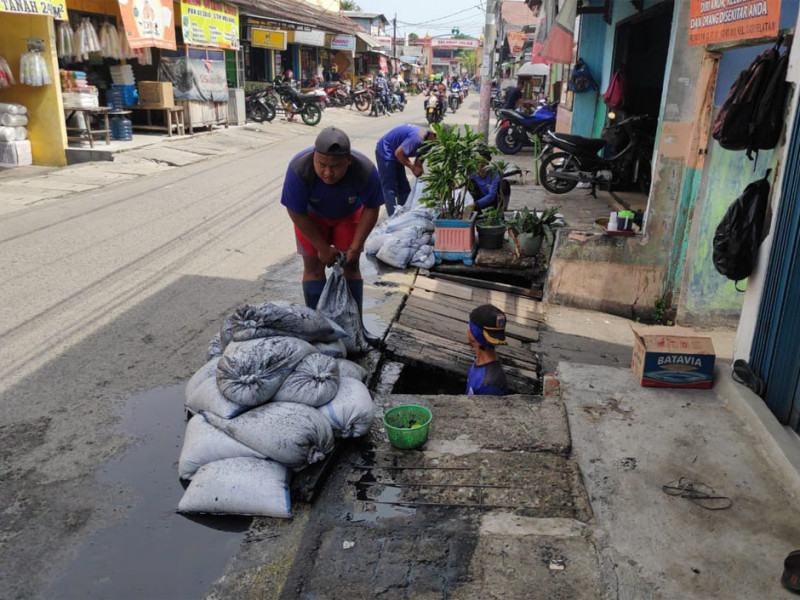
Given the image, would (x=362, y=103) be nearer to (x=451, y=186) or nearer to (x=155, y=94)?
(x=155, y=94)

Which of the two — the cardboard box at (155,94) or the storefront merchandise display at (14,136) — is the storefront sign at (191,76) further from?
the storefront merchandise display at (14,136)

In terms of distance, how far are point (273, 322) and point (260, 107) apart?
669 inches

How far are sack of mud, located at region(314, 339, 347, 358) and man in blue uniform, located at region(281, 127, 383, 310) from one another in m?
0.52

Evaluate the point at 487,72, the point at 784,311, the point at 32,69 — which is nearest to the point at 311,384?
the point at 784,311

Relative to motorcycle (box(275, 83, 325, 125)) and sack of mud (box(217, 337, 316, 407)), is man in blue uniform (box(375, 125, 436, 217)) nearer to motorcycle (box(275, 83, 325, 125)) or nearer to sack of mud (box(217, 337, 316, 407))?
sack of mud (box(217, 337, 316, 407))

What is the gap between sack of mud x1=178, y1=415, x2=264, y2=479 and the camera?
9.91ft

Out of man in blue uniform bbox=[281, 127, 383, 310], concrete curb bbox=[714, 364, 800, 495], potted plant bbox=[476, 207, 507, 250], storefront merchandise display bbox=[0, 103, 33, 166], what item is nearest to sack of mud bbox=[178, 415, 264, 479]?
man in blue uniform bbox=[281, 127, 383, 310]

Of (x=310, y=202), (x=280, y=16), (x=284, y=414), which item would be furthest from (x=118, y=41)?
(x=284, y=414)

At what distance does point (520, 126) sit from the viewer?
14.6 meters

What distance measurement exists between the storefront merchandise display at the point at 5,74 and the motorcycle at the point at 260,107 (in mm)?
8771

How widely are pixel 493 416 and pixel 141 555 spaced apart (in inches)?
74.6

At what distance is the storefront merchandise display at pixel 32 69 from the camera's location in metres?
10.8

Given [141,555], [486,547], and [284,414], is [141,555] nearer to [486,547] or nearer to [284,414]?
[284,414]

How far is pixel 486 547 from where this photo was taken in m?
2.63
